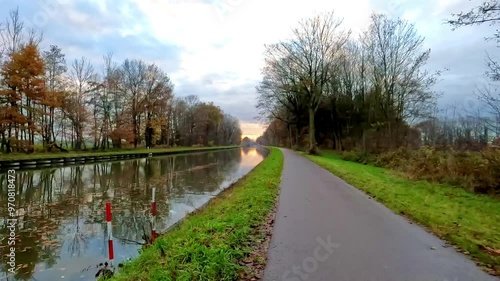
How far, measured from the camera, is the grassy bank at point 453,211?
5547 mm

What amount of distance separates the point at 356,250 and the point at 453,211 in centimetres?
491

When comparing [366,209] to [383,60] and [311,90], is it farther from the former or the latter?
[311,90]

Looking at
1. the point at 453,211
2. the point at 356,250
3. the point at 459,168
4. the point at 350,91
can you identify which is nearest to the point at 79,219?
the point at 356,250

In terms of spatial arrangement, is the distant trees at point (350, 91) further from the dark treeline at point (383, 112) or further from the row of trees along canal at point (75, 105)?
the row of trees along canal at point (75, 105)

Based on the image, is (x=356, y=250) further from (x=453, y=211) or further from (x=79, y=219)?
(x=79, y=219)

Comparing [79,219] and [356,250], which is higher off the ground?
[356,250]

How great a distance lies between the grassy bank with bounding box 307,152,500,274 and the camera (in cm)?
555

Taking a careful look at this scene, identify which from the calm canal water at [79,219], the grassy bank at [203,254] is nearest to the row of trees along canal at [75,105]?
the calm canal water at [79,219]

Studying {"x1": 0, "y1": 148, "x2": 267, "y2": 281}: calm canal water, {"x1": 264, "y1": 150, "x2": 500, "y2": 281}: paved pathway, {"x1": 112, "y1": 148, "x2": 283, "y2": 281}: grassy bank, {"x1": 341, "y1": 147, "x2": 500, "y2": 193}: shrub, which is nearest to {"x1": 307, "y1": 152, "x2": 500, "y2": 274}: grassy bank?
{"x1": 264, "y1": 150, "x2": 500, "y2": 281}: paved pathway

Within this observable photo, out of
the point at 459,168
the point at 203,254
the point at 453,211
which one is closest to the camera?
the point at 203,254

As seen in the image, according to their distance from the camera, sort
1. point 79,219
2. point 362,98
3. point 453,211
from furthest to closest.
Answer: point 362,98
point 79,219
point 453,211

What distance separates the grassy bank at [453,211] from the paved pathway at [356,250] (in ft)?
1.27

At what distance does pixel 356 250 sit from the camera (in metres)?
5.21

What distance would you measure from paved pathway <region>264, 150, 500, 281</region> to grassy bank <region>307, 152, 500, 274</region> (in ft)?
1.27
